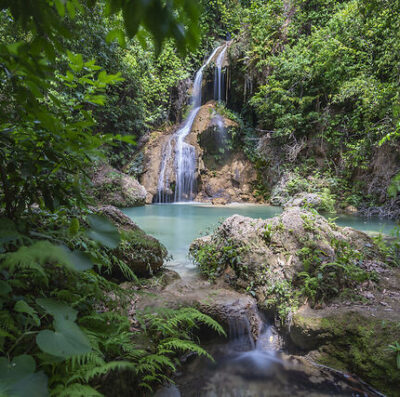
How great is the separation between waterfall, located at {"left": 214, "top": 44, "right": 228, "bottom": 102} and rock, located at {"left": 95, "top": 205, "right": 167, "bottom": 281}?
15090mm

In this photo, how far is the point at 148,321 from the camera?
2.07 m

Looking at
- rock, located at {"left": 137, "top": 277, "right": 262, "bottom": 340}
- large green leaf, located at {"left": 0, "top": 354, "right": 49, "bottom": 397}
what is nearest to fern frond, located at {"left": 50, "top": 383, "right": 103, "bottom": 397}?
large green leaf, located at {"left": 0, "top": 354, "right": 49, "bottom": 397}

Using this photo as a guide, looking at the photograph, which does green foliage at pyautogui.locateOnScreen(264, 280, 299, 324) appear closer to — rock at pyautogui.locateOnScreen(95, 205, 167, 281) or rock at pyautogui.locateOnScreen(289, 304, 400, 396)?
rock at pyautogui.locateOnScreen(289, 304, 400, 396)

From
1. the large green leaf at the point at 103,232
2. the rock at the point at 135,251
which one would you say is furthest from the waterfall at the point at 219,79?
the large green leaf at the point at 103,232

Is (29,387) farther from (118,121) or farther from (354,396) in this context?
(118,121)

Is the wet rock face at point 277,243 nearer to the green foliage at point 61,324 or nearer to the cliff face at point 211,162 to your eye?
the green foliage at point 61,324

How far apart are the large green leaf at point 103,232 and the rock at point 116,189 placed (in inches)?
355

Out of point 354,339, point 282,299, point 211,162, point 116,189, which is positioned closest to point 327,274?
point 282,299

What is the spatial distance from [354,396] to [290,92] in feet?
39.5

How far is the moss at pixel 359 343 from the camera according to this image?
203 cm

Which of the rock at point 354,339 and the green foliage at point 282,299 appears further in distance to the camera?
the green foliage at point 282,299

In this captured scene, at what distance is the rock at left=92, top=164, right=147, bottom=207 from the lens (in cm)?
988

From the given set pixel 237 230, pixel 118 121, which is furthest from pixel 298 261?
pixel 118 121

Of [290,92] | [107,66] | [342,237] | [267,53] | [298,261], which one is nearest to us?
[298,261]
